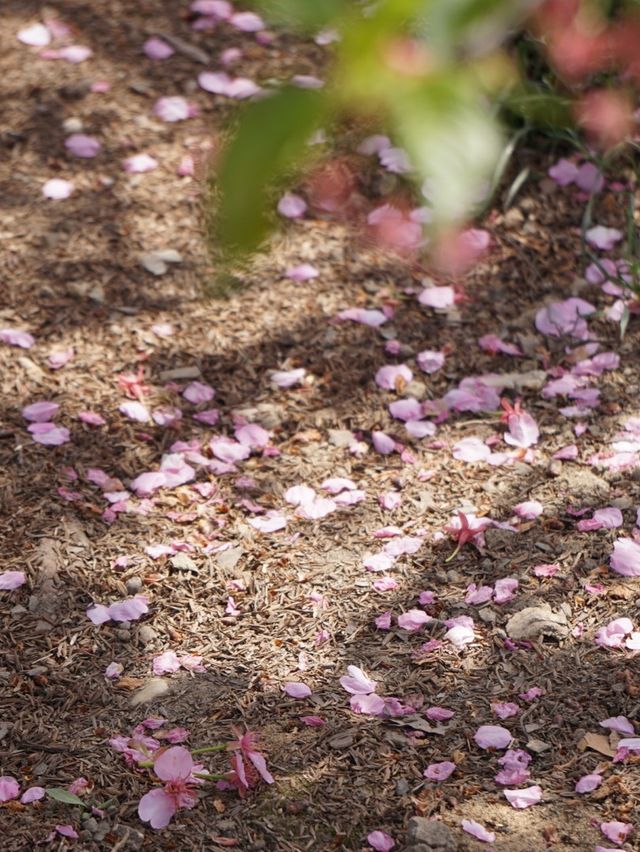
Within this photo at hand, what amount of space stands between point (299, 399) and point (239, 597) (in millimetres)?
766

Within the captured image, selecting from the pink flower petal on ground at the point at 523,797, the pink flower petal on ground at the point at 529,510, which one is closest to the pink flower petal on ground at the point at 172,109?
the pink flower petal on ground at the point at 529,510

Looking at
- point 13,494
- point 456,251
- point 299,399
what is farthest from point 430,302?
point 456,251

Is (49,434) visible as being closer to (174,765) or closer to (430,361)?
(430,361)

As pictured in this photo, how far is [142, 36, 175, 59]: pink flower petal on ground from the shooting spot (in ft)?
14.5

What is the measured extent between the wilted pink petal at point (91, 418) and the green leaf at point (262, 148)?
8.55ft

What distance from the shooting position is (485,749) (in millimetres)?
2299

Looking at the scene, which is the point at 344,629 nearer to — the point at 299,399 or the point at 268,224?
the point at 299,399

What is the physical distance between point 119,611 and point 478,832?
92cm

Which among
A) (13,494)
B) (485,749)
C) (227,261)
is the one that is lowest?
(13,494)

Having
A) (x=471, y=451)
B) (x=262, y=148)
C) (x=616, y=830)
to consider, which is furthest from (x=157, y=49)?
(x=262, y=148)

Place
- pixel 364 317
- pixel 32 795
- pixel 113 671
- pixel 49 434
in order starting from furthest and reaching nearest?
1. pixel 364 317
2. pixel 49 434
3. pixel 113 671
4. pixel 32 795

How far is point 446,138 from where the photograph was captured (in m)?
0.57

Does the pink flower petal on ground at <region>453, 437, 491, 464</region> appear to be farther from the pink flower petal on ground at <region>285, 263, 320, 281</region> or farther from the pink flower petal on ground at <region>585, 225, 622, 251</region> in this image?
the pink flower petal on ground at <region>585, 225, 622, 251</region>

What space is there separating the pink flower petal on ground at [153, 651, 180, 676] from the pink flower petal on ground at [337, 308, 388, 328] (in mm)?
1331
